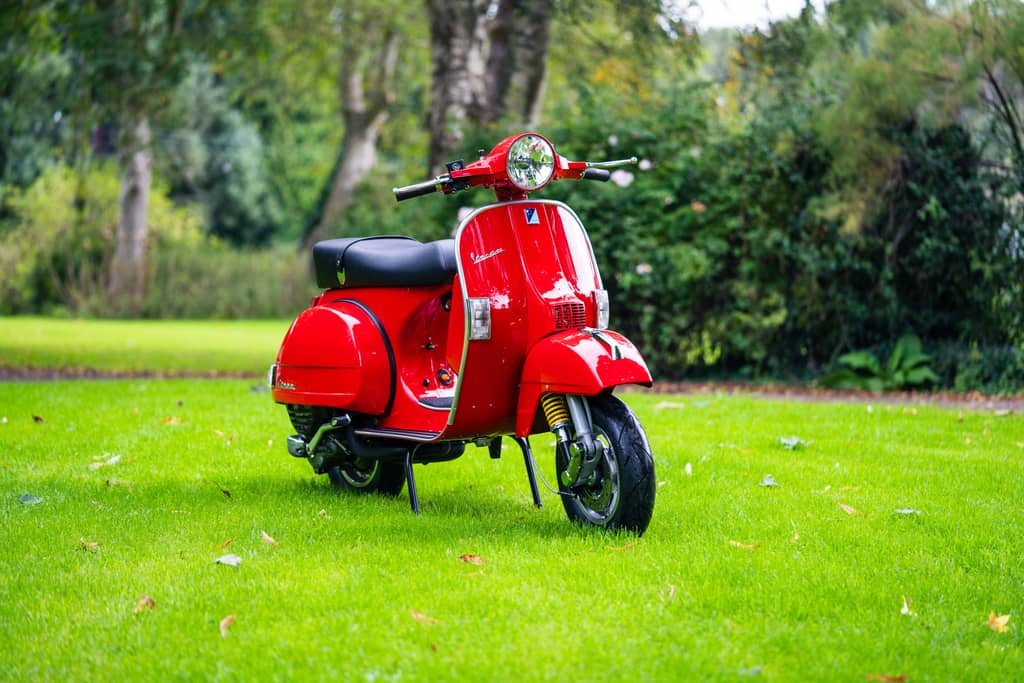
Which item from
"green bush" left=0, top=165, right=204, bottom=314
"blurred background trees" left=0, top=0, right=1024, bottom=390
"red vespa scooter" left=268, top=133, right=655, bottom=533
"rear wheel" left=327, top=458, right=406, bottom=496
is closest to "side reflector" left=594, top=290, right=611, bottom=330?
"red vespa scooter" left=268, top=133, right=655, bottom=533

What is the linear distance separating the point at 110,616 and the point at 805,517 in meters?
2.58

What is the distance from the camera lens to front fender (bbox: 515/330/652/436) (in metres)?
3.93

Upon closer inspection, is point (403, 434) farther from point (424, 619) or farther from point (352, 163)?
point (352, 163)

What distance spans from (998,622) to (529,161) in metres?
2.16

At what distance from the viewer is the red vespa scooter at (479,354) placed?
404cm

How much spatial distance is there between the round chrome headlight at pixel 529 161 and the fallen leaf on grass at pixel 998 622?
2067 mm

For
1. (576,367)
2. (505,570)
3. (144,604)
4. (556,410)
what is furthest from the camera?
(556,410)

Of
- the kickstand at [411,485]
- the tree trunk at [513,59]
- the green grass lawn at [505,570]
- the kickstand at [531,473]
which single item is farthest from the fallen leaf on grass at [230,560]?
the tree trunk at [513,59]

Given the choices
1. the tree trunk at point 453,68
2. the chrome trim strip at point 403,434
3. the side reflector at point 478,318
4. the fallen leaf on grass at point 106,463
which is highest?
the tree trunk at point 453,68

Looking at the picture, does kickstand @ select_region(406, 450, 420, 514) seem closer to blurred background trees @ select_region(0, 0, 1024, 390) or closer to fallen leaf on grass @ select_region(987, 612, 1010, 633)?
fallen leaf on grass @ select_region(987, 612, 1010, 633)

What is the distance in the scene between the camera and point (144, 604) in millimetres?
3309

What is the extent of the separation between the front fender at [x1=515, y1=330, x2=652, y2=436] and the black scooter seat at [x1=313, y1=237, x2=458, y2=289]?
0.69m

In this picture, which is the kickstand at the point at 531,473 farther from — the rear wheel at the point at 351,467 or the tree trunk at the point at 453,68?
the tree trunk at the point at 453,68

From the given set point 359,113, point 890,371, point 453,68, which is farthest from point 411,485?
point 359,113
